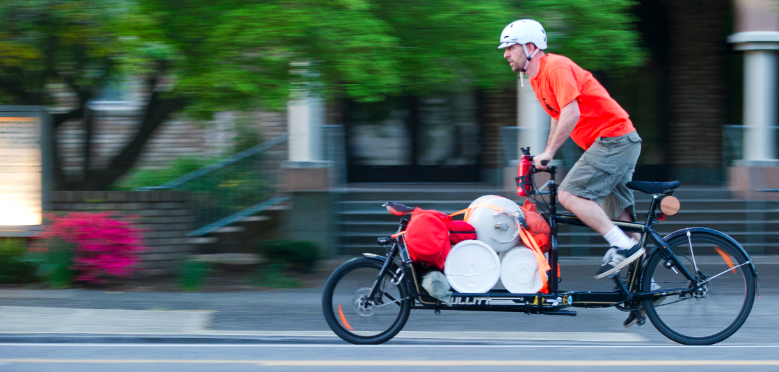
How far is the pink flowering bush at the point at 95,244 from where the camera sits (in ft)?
24.9

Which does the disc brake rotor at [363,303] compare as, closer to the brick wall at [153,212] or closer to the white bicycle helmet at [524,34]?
the white bicycle helmet at [524,34]

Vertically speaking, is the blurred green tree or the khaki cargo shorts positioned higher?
the blurred green tree

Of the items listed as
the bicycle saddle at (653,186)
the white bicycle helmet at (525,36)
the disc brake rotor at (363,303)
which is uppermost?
the white bicycle helmet at (525,36)

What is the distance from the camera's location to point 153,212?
27.4 feet

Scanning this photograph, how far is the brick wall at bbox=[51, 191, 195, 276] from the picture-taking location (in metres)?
8.20

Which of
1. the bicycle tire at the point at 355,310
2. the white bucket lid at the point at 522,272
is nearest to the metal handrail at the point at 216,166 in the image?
the bicycle tire at the point at 355,310

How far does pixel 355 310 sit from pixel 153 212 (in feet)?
14.3

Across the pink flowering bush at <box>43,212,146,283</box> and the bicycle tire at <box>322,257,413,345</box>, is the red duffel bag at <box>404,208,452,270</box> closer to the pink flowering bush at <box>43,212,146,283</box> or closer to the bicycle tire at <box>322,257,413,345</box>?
the bicycle tire at <box>322,257,413,345</box>

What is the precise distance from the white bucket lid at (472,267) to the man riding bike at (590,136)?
62 centimetres
